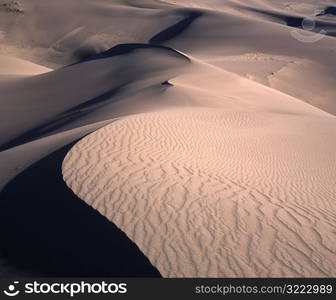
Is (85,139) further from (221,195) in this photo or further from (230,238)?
(230,238)

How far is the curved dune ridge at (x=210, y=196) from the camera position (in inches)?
171

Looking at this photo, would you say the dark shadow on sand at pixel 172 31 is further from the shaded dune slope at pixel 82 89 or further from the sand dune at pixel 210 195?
the sand dune at pixel 210 195

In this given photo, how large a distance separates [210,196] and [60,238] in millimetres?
1979

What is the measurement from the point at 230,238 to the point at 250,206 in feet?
3.02

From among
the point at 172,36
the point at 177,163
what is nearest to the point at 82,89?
the point at 177,163

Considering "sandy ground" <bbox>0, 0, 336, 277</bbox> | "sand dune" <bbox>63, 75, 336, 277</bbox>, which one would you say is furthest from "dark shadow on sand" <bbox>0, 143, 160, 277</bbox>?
"sand dune" <bbox>63, 75, 336, 277</bbox>

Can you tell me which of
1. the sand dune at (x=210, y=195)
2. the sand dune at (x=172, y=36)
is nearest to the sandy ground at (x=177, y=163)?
the sand dune at (x=210, y=195)

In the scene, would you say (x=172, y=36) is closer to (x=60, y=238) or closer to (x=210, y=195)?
(x=210, y=195)

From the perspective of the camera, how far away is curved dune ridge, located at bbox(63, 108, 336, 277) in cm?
436

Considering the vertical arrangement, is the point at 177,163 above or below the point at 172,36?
above

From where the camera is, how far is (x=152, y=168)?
20.7 ft

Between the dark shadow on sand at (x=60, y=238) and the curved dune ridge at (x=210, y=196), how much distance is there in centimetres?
16

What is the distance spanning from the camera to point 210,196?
5.62 metres

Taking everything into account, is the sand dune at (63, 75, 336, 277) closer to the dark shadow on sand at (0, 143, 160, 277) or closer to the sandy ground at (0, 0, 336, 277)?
the sandy ground at (0, 0, 336, 277)
